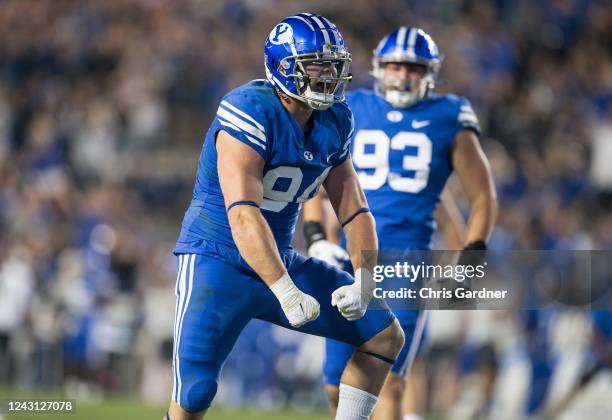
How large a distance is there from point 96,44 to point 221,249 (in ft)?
35.2

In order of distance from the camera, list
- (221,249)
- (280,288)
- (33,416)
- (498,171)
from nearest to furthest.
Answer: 1. (280,288)
2. (221,249)
3. (33,416)
4. (498,171)

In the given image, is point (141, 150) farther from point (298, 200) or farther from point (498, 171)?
point (298, 200)

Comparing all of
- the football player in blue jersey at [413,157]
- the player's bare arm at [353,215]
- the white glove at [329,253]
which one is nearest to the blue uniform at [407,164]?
the football player in blue jersey at [413,157]

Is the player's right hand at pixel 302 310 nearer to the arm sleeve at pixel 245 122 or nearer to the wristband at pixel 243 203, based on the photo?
the wristband at pixel 243 203

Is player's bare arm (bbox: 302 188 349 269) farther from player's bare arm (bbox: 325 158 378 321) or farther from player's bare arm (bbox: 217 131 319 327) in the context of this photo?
player's bare arm (bbox: 217 131 319 327)

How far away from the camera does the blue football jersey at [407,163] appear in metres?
5.95

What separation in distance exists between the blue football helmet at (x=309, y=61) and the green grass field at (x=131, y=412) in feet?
13.6

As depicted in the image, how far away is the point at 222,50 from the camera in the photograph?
1397cm

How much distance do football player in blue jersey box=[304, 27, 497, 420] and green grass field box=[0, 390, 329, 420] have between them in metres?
3.27

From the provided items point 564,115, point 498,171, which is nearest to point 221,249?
point 498,171

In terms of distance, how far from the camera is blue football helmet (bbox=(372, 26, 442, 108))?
598 centimetres

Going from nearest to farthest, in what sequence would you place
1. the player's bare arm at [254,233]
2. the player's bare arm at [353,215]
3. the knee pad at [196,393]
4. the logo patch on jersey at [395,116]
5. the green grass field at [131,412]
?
1. the player's bare arm at [254,233]
2. the knee pad at [196,393]
3. the player's bare arm at [353,215]
4. the logo patch on jersey at [395,116]
5. the green grass field at [131,412]

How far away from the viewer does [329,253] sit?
578cm

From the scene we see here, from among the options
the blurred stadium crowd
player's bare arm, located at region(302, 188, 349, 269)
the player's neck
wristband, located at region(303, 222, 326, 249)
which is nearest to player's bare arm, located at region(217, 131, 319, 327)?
the player's neck
